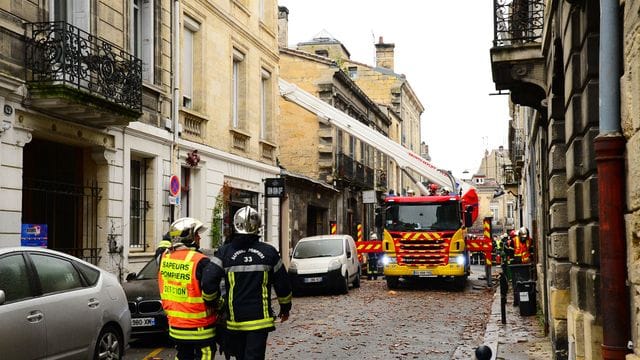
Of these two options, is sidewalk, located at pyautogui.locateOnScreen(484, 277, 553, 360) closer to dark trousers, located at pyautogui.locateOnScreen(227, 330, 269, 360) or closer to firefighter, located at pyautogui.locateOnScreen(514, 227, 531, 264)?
dark trousers, located at pyautogui.locateOnScreen(227, 330, 269, 360)

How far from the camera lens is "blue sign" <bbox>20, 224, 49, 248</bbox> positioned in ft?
43.3

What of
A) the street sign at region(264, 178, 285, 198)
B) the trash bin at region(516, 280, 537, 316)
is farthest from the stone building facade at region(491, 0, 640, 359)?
the street sign at region(264, 178, 285, 198)

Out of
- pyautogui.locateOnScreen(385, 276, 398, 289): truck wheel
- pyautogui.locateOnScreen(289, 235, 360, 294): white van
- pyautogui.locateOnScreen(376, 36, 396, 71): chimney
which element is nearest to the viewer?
pyautogui.locateOnScreen(289, 235, 360, 294): white van

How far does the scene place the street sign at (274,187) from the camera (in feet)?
77.9

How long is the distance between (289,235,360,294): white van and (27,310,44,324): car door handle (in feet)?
42.2

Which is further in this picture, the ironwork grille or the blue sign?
the ironwork grille

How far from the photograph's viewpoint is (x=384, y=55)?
→ 59.1 metres

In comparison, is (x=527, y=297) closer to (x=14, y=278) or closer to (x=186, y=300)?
(x=186, y=300)

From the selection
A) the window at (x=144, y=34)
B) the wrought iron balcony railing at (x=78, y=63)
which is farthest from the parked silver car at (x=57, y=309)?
the window at (x=144, y=34)

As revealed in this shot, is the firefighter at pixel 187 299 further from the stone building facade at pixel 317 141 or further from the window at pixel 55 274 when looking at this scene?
the stone building facade at pixel 317 141

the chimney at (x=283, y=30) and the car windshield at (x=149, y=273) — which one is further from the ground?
the chimney at (x=283, y=30)

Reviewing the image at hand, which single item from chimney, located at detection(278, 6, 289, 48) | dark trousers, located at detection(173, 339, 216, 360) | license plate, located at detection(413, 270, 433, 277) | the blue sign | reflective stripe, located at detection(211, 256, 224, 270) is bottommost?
license plate, located at detection(413, 270, 433, 277)

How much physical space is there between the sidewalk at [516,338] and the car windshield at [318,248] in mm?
6699

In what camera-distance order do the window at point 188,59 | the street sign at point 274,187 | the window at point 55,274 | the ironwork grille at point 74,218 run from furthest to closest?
1. the street sign at point 274,187
2. the window at point 188,59
3. the ironwork grille at point 74,218
4. the window at point 55,274
